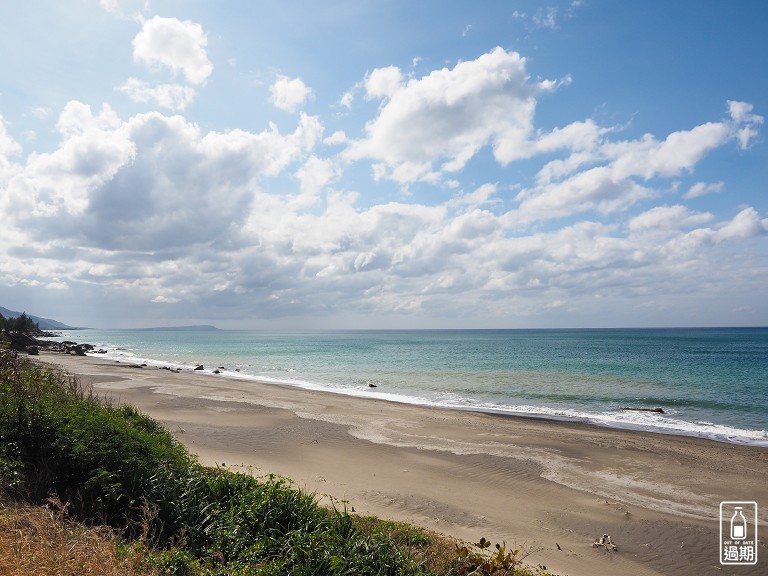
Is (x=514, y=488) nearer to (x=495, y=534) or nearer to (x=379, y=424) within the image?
(x=495, y=534)

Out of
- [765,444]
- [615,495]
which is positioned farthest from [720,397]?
[615,495]

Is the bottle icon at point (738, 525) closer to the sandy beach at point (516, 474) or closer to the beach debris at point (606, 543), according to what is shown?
the sandy beach at point (516, 474)

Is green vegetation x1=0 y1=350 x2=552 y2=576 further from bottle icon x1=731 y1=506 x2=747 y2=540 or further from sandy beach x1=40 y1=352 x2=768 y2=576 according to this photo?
bottle icon x1=731 y1=506 x2=747 y2=540

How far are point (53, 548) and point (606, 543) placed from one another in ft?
30.8

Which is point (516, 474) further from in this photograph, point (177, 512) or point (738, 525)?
point (177, 512)

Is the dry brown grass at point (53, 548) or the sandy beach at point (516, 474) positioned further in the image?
the sandy beach at point (516, 474)

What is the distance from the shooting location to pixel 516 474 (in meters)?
13.3

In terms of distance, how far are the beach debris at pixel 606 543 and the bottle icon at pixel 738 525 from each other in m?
3.04

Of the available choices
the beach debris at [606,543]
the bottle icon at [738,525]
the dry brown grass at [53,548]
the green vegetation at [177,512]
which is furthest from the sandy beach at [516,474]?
the dry brown grass at [53,548]

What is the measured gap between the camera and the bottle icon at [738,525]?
383 inches

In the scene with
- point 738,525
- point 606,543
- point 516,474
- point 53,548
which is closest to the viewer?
point 53,548

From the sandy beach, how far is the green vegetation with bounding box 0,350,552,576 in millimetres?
2594

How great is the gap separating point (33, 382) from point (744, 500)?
18.1m

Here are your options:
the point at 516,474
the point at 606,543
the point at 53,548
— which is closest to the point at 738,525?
the point at 606,543
